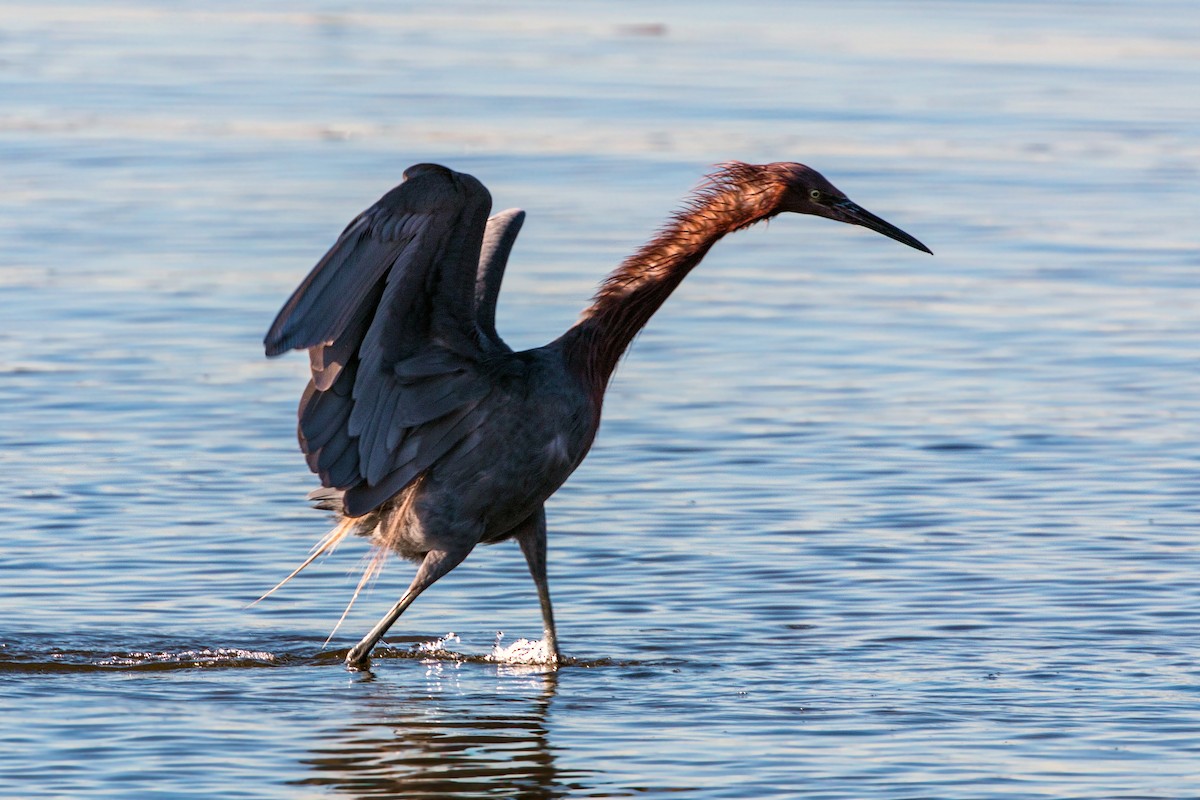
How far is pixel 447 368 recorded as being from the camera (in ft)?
27.1

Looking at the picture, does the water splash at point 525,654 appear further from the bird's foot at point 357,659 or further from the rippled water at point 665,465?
the bird's foot at point 357,659

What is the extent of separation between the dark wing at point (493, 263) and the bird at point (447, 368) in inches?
11.9

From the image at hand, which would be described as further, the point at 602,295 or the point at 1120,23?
the point at 1120,23

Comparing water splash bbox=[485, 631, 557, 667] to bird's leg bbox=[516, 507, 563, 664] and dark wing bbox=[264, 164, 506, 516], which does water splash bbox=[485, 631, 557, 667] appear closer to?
bird's leg bbox=[516, 507, 563, 664]

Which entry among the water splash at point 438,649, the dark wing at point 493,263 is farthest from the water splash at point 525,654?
the dark wing at point 493,263

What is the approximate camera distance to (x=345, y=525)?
8.77 metres

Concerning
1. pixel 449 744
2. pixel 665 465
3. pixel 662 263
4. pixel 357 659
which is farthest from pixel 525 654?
pixel 665 465

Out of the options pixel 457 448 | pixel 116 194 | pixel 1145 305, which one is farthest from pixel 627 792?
pixel 116 194

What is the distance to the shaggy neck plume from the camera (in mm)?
8562

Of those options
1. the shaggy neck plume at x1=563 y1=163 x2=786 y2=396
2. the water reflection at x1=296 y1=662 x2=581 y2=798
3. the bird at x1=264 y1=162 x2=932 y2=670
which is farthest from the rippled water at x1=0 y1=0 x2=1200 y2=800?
the shaggy neck plume at x1=563 y1=163 x2=786 y2=396

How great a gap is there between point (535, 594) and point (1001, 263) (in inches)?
293

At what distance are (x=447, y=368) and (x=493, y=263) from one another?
1.07m

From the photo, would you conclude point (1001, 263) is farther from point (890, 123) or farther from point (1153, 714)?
point (1153, 714)

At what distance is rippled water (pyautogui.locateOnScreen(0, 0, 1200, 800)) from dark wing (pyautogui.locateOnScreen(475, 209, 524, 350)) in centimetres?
128
